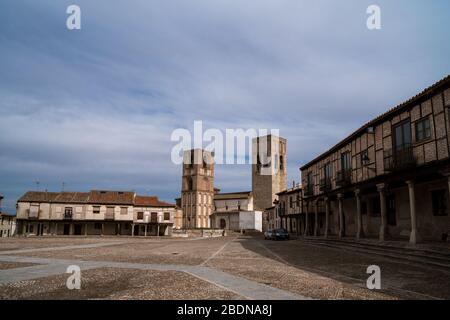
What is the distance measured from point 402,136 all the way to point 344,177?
7659 millimetres

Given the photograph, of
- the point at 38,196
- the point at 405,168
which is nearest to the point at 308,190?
the point at 405,168

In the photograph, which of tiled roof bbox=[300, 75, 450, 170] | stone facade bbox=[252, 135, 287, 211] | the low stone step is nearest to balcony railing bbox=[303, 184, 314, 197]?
tiled roof bbox=[300, 75, 450, 170]

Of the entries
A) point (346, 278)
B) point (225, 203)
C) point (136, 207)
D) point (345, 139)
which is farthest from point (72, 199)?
point (346, 278)

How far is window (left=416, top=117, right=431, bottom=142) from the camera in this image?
51.3 ft

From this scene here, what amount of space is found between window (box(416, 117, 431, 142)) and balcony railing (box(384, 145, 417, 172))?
0.72m

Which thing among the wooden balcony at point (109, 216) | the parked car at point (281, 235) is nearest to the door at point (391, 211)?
the parked car at point (281, 235)

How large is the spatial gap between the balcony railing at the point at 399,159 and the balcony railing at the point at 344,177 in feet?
17.5

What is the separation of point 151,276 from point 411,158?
1320cm

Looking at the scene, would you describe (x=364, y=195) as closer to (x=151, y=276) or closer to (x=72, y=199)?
(x=151, y=276)

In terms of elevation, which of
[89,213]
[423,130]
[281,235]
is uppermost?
[423,130]

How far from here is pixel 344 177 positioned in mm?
24922

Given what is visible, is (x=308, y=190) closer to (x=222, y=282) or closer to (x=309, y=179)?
(x=309, y=179)

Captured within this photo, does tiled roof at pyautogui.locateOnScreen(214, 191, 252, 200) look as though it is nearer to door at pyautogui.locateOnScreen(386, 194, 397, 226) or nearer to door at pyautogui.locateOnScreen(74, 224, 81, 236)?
door at pyautogui.locateOnScreen(74, 224, 81, 236)

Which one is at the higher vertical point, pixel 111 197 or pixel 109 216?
pixel 111 197
